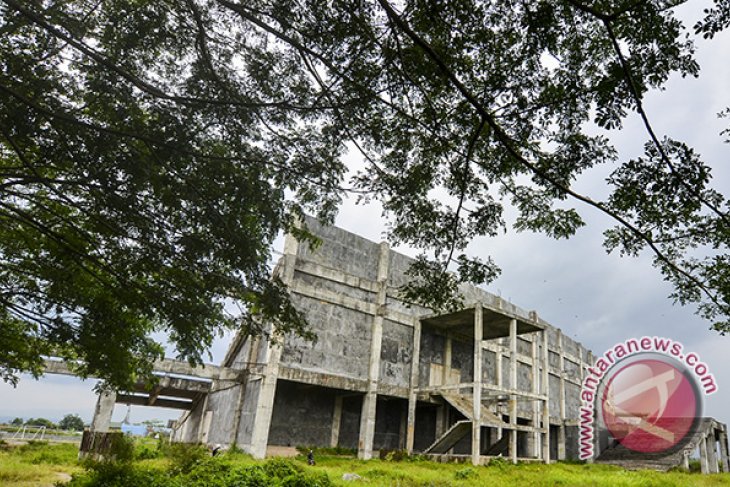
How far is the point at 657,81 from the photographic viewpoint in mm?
4910

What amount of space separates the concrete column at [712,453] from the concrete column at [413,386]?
1712 centimetres

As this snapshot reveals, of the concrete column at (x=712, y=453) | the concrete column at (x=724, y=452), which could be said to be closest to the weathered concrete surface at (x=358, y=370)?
the concrete column at (x=712, y=453)

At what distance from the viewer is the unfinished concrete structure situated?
19.8 meters

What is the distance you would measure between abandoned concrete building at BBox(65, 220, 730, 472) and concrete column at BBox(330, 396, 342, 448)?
1.8 inches

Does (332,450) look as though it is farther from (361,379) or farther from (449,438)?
(449,438)

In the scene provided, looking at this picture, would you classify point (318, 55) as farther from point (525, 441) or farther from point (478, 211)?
point (525, 441)

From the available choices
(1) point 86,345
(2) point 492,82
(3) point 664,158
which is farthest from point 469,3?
(1) point 86,345

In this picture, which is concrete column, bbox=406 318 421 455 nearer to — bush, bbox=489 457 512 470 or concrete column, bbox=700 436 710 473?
bush, bbox=489 457 512 470

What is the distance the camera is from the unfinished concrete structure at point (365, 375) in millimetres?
19781

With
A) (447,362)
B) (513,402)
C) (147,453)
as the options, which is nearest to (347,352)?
(447,362)

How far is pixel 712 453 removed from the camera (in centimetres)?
2686

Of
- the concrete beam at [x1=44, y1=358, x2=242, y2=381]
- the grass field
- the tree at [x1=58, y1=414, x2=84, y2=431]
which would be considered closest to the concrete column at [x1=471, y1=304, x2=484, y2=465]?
the grass field

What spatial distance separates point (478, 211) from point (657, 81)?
2656 mm

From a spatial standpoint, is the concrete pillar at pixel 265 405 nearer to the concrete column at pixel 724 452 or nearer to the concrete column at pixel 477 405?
the concrete column at pixel 477 405
